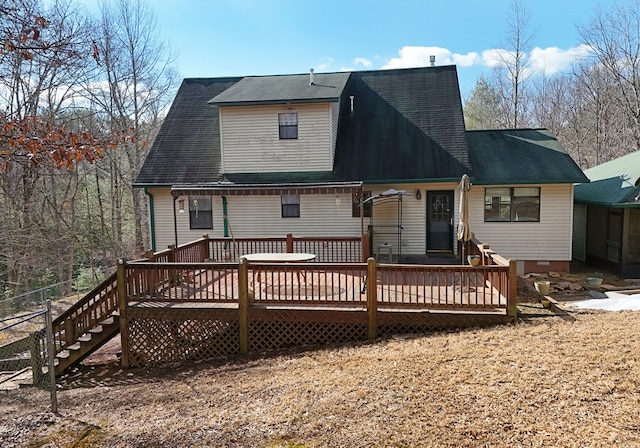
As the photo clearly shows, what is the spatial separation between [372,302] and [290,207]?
23.6ft

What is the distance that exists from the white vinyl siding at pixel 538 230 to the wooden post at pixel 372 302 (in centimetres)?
757

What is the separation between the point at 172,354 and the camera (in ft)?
26.3

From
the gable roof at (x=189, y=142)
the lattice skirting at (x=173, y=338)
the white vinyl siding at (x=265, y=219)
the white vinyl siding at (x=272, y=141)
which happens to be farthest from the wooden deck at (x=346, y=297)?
the gable roof at (x=189, y=142)

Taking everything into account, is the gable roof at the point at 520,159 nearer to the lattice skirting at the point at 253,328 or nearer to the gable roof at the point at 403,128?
the gable roof at the point at 403,128

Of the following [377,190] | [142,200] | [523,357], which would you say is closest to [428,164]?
[377,190]

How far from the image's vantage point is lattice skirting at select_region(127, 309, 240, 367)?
26.0 ft

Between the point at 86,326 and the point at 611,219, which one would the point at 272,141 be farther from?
the point at 611,219

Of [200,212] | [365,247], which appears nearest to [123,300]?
[365,247]

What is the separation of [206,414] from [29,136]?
399cm

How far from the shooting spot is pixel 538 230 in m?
13.4

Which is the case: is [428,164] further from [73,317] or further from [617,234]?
[73,317]

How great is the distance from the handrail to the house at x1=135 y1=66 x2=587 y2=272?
461 cm

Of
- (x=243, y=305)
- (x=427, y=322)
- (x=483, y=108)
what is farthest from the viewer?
(x=483, y=108)

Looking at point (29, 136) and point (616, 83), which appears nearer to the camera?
point (29, 136)
